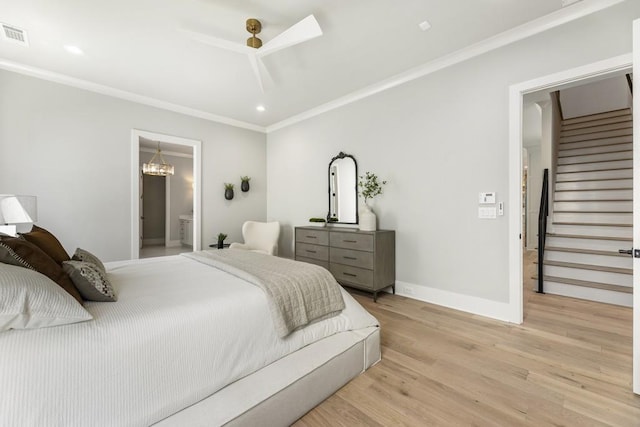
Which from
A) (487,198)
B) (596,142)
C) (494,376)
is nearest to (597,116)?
(596,142)

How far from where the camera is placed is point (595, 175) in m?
4.64

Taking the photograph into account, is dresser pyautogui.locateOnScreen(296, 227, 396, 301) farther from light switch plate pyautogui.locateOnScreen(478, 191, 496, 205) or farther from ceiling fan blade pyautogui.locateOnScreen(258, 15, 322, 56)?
ceiling fan blade pyautogui.locateOnScreen(258, 15, 322, 56)

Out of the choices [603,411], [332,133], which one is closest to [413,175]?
[332,133]

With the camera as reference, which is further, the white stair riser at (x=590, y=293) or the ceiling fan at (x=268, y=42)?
the white stair riser at (x=590, y=293)

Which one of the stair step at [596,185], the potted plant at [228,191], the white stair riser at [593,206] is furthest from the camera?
the potted plant at [228,191]

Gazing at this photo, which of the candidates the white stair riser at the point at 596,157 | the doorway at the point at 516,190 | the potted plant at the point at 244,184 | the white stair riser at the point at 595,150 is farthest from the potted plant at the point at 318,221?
the white stair riser at the point at 595,150

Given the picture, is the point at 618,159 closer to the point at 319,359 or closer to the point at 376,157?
the point at 376,157

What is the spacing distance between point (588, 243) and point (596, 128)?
3.17 metres

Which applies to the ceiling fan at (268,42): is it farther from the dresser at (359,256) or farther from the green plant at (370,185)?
the dresser at (359,256)

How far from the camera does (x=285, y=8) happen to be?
220cm

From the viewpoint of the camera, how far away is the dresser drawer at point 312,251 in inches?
146

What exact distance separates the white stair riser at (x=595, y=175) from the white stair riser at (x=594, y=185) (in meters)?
0.08

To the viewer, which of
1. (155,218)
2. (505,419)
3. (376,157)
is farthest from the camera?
(155,218)

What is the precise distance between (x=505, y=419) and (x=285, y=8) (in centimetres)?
305
